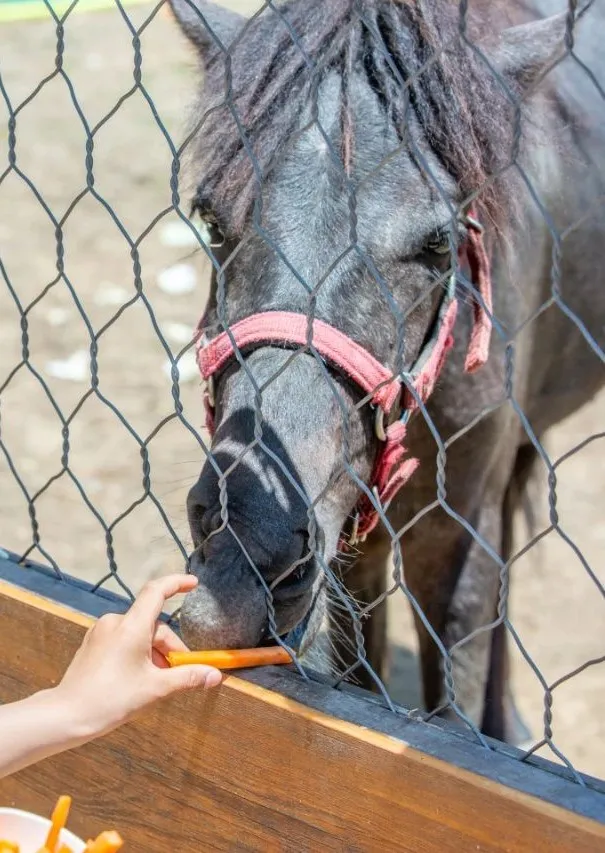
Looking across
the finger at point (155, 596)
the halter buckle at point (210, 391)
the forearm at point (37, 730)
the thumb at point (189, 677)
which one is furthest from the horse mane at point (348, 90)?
the forearm at point (37, 730)

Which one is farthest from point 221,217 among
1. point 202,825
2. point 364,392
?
point 202,825

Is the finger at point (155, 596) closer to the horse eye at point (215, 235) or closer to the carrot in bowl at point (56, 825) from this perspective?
the carrot in bowl at point (56, 825)

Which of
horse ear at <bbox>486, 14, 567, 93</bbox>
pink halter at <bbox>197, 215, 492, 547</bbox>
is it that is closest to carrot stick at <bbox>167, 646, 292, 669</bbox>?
pink halter at <bbox>197, 215, 492, 547</bbox>

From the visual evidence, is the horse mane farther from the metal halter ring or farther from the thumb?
the thumb

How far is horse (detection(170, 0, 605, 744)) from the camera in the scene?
1573mm

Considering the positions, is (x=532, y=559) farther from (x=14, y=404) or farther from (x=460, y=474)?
(x=14, y=404)

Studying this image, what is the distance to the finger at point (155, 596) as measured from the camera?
1.53 meters

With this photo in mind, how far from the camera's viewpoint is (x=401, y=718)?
5.11ft

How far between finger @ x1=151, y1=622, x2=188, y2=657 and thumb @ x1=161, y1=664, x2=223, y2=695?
1.8 inches

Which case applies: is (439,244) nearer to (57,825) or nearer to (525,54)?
(525,54)

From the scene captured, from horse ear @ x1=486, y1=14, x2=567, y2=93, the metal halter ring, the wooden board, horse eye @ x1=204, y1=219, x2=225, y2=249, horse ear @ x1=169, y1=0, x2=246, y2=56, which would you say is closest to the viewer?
the wooden board

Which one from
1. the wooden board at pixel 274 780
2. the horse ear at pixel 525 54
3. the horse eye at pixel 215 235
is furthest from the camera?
the horse ear at pixel 525 54

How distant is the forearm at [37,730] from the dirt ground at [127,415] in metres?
0.79

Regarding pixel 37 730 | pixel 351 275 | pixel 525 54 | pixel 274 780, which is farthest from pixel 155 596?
pixel 525 54
